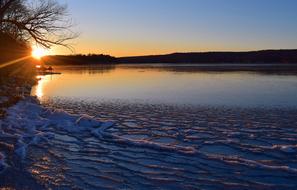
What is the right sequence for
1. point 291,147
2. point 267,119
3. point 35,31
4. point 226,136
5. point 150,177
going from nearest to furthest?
point 150,177
point 291,147
point 226,136
point 267,119
point 35,31

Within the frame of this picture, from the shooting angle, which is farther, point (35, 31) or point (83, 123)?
point (35, 31)

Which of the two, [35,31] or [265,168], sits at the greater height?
[35,31]

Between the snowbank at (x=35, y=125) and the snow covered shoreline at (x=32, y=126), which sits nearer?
the snow covered shoreline at (x=32, y=126)

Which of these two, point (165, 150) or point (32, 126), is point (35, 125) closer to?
point (32, 126)

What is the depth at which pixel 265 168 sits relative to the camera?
9.31 meters

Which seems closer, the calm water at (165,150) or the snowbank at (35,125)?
the calm water at (165,150)

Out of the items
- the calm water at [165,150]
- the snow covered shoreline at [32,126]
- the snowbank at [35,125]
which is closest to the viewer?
the calm water at [165,150]

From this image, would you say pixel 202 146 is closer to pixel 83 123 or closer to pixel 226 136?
pixel 226 136

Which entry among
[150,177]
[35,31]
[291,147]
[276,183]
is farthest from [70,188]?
[35,31]

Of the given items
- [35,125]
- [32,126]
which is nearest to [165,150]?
[32,126]

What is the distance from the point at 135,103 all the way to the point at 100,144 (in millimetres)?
10494

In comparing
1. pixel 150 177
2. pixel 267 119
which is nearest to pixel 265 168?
pixel 150 177

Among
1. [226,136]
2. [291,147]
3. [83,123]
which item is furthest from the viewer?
[83,123]

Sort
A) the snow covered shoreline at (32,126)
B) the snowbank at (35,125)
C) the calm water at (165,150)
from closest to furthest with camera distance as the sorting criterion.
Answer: the calm water at (165,150), the snow covered shoreline at (32,126), the snowbank at (35,125)
